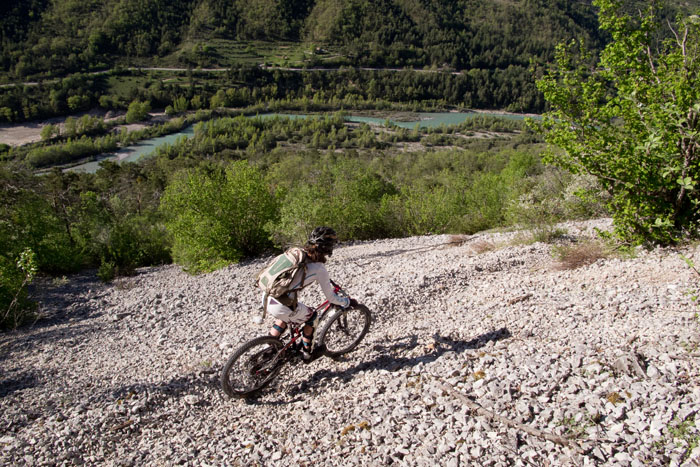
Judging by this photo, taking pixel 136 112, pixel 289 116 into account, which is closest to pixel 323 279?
pixel 136 112

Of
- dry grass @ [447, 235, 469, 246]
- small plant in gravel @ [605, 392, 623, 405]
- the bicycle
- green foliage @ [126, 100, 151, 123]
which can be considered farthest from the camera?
green foliage @ [126, 100, 151, 123]

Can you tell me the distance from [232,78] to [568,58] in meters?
182

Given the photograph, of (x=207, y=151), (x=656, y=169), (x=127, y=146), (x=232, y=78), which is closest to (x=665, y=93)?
(x=656, y=169)

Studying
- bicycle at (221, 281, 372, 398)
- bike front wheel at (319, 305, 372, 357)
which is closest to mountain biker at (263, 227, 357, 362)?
bicycle at (221, 281, 372, 398)

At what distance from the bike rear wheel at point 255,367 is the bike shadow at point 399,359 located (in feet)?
0.81

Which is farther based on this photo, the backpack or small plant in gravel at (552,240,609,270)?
small plant in gravel at (552,240,609,270)

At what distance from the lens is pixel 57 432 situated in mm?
5051

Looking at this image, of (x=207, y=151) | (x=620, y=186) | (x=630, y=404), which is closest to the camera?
(x=630, y=404)

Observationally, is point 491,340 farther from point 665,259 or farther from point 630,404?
point 665,259

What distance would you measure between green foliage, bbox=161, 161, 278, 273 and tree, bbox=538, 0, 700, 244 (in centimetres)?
1142

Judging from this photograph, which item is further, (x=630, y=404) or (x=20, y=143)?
(x=20, y=143)

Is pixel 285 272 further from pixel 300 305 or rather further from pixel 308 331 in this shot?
pixel 308 331

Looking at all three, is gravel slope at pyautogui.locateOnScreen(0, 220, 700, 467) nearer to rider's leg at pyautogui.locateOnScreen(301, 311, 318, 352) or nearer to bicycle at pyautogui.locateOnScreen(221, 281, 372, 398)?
bicycle at pyautogui.locateOnScreen(221, 281, 372, 398)

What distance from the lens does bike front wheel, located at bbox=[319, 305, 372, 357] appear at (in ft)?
20.9
